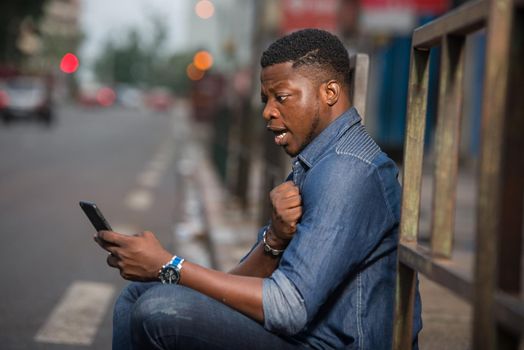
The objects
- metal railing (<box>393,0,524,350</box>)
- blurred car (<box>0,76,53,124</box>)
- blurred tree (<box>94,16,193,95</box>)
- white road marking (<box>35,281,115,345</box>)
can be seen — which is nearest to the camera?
metal railing (<box>393,0,524,350</box>)

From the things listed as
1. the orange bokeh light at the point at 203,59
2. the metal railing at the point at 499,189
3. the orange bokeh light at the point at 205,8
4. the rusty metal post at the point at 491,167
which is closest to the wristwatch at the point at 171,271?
the metal railing at the point at 499,189

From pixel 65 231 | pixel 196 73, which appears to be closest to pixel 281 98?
pixel 65 231

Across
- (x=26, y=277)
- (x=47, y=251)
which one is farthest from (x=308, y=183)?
(x=47, y=251)

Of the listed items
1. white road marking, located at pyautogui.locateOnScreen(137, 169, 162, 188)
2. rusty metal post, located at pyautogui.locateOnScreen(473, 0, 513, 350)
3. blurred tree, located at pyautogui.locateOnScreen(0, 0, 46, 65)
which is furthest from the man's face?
blurred tree, located at pyautogui.locateOnScreen(0, 0, 46, 65)

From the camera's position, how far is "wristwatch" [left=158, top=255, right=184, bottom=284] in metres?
2.50

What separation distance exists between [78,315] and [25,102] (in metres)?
30.8

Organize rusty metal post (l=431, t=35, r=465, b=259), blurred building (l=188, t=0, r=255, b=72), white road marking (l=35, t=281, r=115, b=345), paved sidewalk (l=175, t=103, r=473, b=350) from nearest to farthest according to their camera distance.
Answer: rusty metal post (l=431, t=35, r=465, b=259) → paved sidewalk (l=175, t=103, r=473, b=350) → white road marking (l=35, t=281, r=115, b=345) → blurred building (l=188, t=0, r=255, b=72)

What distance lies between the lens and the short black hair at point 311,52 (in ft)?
8.41

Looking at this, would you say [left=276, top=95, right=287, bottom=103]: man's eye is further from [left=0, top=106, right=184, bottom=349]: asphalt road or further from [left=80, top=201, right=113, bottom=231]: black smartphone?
[left=0, top=106, right=184, bottom=349]: asphalt road

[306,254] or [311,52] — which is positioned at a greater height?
[311,52]

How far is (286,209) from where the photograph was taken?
2500mm

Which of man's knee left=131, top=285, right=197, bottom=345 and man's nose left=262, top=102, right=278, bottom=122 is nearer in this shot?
man's knee left=131, top=285, right=197, bottom=345

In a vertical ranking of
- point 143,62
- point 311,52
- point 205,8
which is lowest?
point 143,62

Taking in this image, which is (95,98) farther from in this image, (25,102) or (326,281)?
(326,281)
